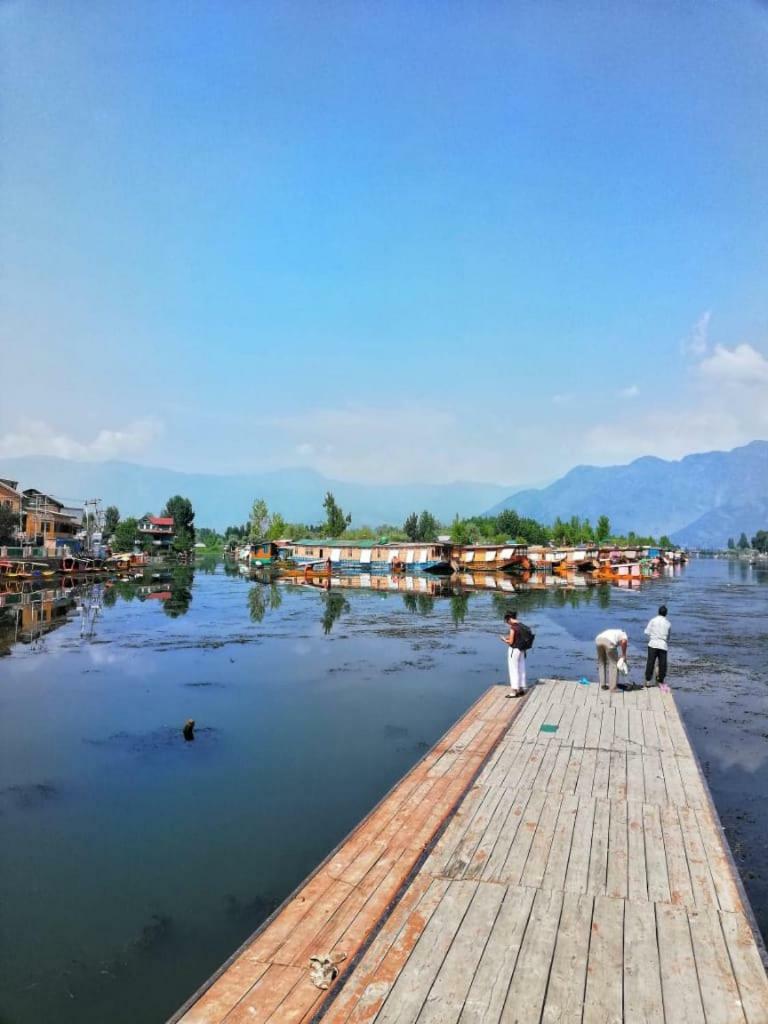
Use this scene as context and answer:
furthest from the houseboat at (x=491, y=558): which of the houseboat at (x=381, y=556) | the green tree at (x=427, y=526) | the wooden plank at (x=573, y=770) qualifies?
the wooden plank at (x=573, y=770)

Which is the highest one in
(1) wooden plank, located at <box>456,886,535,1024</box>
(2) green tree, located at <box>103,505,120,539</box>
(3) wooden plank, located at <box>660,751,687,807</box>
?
(2) green tree, located at <box>103,505,120,539</box>

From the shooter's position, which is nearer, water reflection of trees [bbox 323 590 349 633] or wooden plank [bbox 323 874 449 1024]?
wooden plank [bbox 323 874 449 1024]

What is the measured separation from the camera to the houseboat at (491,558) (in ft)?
274

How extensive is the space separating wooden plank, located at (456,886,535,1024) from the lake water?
11.2 feet

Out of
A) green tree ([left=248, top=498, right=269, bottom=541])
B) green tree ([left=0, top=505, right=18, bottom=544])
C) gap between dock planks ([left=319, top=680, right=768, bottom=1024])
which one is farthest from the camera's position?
green tree ([left=248, top=498, right=269, bottom=541])

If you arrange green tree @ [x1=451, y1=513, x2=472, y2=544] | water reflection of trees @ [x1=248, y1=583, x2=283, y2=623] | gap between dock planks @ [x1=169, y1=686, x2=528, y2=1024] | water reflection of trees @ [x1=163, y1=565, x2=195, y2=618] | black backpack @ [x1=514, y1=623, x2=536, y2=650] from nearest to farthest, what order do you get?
gap between dock planks @ [x1=169, y1=686, x2=528, y2=1024] < black backpack @ [x1=514, y1=623, x2=536, y2=650] < water reflection of trees @ [x1=248, y1=583, x2=283, y2=623] < water reflection of trees @ [x1=163, y1=565, x2=195, y2=618] < green tree @ [x1=451, y1=513, x2=472, y2=544]

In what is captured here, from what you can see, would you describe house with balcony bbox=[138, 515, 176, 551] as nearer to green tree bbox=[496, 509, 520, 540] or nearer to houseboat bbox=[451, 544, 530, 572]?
green tree bbox=[496, 509, 520, 540]

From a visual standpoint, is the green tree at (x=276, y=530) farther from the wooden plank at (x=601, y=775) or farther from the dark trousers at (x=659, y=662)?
the wooden plank at (x=601, y=775)

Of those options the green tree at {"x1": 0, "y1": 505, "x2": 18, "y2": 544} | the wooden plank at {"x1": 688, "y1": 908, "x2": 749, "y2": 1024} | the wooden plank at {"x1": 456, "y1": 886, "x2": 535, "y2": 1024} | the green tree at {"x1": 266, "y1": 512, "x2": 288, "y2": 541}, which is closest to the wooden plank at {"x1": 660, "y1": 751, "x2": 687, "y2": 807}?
the wooden plank at {"x1": 688, "y1": 908, "x2": 749, "y2": 1024}

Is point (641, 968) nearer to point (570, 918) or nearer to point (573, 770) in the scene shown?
point (570, 918)

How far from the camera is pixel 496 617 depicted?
36781mm

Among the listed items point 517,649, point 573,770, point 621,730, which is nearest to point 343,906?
point 573,770

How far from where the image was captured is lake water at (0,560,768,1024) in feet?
25.2

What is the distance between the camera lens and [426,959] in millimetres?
5352
